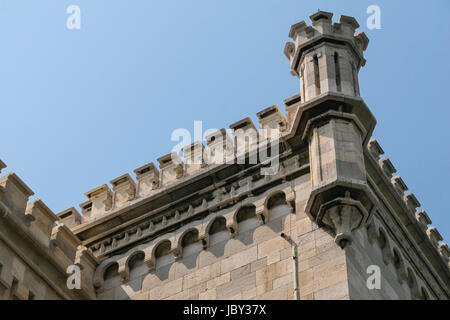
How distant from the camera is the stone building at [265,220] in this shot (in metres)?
25.9

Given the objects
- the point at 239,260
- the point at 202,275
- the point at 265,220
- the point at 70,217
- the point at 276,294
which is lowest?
the point at 276,294

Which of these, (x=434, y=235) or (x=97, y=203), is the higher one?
(x=97, y=203)

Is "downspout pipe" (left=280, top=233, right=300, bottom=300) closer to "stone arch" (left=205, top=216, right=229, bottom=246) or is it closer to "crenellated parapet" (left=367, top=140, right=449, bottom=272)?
"stone arch" (left=205, top=216, right=229, bottom=246)

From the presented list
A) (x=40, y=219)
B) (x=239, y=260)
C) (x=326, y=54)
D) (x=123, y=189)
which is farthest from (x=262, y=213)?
(x=40, y=219)

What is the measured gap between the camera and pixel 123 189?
31.0 m

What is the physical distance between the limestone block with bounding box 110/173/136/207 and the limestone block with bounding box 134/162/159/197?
17 cm

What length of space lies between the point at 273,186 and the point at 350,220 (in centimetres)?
286

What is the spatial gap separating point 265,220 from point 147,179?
4.60 m

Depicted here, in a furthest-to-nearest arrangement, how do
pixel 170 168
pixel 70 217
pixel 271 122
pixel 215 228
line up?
pixel 70 217
pixel 170 168
pixel 271 122
pixel 215 228

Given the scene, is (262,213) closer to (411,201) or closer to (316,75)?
(316,75)

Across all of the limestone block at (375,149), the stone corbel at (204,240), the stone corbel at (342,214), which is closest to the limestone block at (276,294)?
the stone corbel at (342,214)

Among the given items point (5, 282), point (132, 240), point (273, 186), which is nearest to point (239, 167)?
point (273, 186)

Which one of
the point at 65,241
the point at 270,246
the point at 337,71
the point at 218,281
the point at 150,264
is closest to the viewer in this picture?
the point at 270,246
